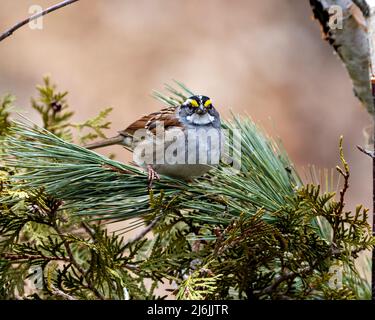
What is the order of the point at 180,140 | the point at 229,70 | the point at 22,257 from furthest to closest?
the point at 229,70 → the point at 180,140 → the point at 22,257

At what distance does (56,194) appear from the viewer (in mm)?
772

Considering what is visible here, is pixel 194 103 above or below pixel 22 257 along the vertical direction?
above

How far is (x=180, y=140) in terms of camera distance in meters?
1.10

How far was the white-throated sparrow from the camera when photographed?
95 centimetres

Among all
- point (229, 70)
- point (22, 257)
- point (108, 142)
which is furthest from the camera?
point (229, 70)

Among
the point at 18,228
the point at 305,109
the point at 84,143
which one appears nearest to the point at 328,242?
the point at 18,228

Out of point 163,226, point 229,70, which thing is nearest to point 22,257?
point 163,226

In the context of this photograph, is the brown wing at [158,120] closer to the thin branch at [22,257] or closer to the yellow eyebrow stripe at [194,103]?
the yellow eyebrow stripe at [194,103]

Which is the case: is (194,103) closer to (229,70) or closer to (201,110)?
(201,110)

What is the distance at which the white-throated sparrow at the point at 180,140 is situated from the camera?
3.12 feet

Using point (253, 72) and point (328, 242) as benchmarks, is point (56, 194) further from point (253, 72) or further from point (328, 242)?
point (253, 72)

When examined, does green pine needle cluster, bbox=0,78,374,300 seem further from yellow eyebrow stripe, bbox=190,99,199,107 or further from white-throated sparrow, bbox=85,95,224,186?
yellow eyebrow stripe, bbox=190,99,199,107

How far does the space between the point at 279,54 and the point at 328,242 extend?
6.03ft

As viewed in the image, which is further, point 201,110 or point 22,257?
point 201,110
